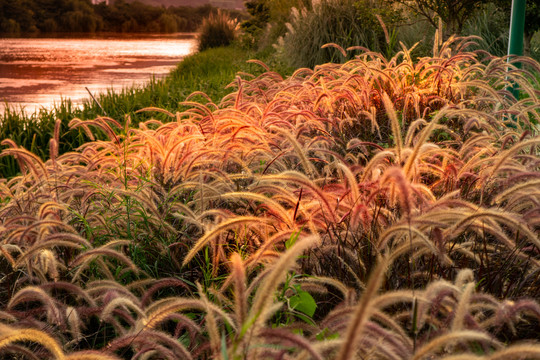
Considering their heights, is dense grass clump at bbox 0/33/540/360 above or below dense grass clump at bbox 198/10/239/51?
below

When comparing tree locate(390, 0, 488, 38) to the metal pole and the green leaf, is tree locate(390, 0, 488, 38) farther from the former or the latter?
the green leaf

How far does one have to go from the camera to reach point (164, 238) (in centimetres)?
219

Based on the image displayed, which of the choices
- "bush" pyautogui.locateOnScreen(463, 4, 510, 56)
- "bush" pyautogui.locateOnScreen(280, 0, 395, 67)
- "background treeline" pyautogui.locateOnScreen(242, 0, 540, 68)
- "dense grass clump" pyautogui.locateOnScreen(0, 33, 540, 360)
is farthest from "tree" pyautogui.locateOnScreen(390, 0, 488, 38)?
"bush" pyautogui.locateOnScreen(463, 4, 510, 56)

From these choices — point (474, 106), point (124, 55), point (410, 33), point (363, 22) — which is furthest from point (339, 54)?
point (124, 55)

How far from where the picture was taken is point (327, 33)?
9.00 metres

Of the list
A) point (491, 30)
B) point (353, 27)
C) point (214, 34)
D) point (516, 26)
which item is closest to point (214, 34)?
point (214, 34)

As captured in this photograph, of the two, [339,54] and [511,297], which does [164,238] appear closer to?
[511,297]

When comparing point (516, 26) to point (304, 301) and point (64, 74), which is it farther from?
point (64, 74)

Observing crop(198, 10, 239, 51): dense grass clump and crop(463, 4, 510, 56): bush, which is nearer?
crop(463, 4, 510, 56): bush

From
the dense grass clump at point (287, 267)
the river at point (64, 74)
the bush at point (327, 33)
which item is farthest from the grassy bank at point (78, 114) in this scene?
the dense grass clump at point (287, 267)

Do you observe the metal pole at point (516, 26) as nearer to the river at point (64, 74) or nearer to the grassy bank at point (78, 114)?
the grassy bank at point (78, 114)

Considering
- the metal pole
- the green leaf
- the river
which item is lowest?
the green leaf

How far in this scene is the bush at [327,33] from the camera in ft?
29.5

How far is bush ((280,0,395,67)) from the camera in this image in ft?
29.5
